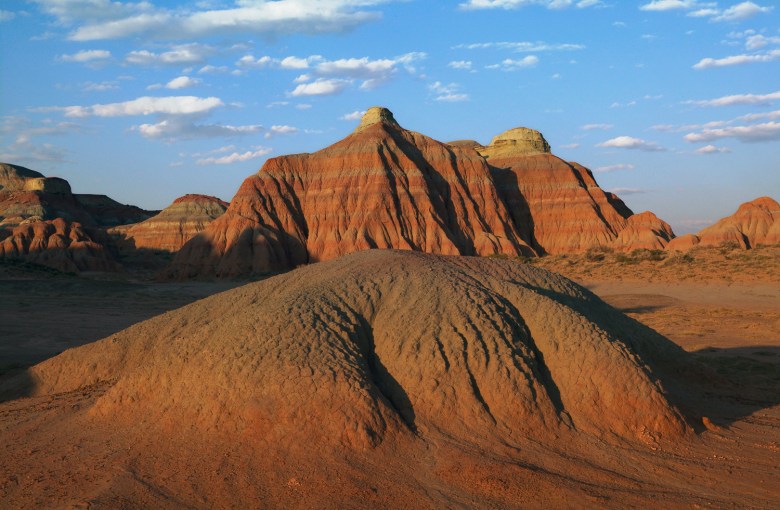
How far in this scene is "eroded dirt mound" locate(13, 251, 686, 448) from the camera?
7.05 meters

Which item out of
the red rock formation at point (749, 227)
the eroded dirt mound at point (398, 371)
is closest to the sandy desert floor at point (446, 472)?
the eroded dirt mound at point (398, 371)

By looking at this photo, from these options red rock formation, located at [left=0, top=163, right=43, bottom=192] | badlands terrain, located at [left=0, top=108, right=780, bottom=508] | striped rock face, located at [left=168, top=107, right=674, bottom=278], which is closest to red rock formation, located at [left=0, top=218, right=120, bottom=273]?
striped rock face, located at [left=168, top=107, right=674, bottom=278]

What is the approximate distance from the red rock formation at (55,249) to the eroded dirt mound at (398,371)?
183ft

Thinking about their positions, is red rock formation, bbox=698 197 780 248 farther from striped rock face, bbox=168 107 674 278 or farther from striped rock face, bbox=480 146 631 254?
striped rock face, bbox=480 146 631 254

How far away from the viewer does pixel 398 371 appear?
7.71 meters

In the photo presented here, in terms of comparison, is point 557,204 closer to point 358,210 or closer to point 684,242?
point 684,242

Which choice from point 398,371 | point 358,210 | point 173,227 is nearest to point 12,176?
point 173,227

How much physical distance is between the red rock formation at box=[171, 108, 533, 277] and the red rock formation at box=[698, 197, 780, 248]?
49.1 ft

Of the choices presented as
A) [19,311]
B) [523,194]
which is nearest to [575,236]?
[523,194]

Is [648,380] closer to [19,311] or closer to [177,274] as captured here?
[19,311]

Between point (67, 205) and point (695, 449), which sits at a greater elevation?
point (67, 205)

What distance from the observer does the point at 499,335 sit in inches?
318

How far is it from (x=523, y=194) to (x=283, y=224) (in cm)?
2342

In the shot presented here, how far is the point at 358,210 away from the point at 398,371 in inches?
1944
